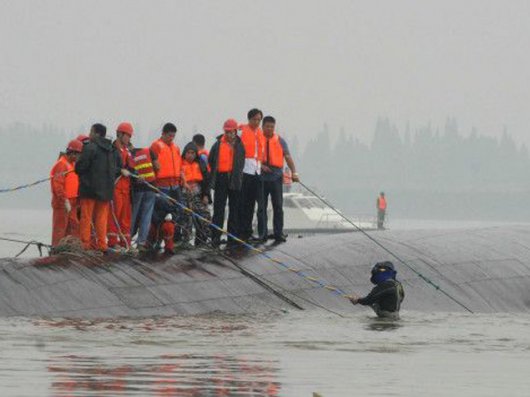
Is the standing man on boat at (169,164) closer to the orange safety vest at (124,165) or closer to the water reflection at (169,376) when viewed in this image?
the orange safety vest at (124,165)

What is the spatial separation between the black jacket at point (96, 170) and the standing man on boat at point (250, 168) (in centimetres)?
381

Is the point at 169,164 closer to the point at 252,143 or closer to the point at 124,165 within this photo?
the point at 124,165

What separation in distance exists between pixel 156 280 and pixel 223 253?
2854 mm

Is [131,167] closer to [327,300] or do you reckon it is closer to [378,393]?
[327,300]

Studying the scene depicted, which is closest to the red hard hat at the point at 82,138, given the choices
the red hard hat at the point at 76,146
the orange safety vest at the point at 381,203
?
the red hard hat at the point at 76,146

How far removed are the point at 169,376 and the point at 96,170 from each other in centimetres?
807

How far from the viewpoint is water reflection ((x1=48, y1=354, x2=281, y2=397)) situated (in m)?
14.9

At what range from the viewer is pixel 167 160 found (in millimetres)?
26031

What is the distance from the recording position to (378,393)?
15461mm

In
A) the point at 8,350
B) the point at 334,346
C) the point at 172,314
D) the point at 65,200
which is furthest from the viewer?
the point at 65,200

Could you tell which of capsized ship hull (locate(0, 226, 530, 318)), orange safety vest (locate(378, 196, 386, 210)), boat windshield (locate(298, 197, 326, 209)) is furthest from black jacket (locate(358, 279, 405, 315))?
boat windshield (locate(298, 197, 326, 209))

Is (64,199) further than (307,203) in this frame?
No

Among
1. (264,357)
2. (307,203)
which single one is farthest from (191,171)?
(307,203)

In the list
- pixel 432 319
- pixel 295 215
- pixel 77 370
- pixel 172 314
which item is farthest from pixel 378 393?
pixel 295 215
